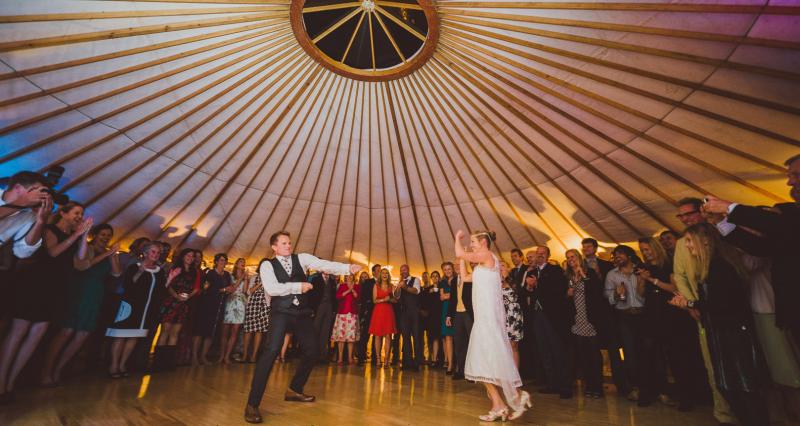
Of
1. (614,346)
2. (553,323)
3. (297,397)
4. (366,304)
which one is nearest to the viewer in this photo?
(297,397)

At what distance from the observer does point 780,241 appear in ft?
7.15

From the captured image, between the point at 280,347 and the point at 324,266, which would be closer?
the point at 280,347

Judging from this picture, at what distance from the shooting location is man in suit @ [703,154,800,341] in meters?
2.15

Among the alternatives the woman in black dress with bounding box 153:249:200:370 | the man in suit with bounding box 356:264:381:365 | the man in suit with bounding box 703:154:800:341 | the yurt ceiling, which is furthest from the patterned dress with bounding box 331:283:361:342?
the man in suit with bounding box 703:154:800:341

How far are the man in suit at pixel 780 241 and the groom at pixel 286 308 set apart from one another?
8.69ft

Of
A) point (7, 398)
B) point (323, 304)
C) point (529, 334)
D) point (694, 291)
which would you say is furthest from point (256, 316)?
point (694, 291)

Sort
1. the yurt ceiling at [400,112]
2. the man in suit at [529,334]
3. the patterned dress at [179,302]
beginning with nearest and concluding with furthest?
1. the yurt ceiling at [400,112]
2. the man in suit at [529,334]
3. the patterned dress at [179,302]

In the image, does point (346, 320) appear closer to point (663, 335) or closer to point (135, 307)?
point (135, 307)

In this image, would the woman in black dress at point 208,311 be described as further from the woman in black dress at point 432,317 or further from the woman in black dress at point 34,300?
the woman in black dress at point 432,317

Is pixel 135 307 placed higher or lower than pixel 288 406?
higher

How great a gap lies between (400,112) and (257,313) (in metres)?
4.58

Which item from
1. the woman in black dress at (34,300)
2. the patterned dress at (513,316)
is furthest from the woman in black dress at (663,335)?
the woman in black dress at (34,300)

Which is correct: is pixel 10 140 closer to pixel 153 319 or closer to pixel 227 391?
pixel 153 319

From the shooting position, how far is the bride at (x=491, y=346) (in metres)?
2.86
